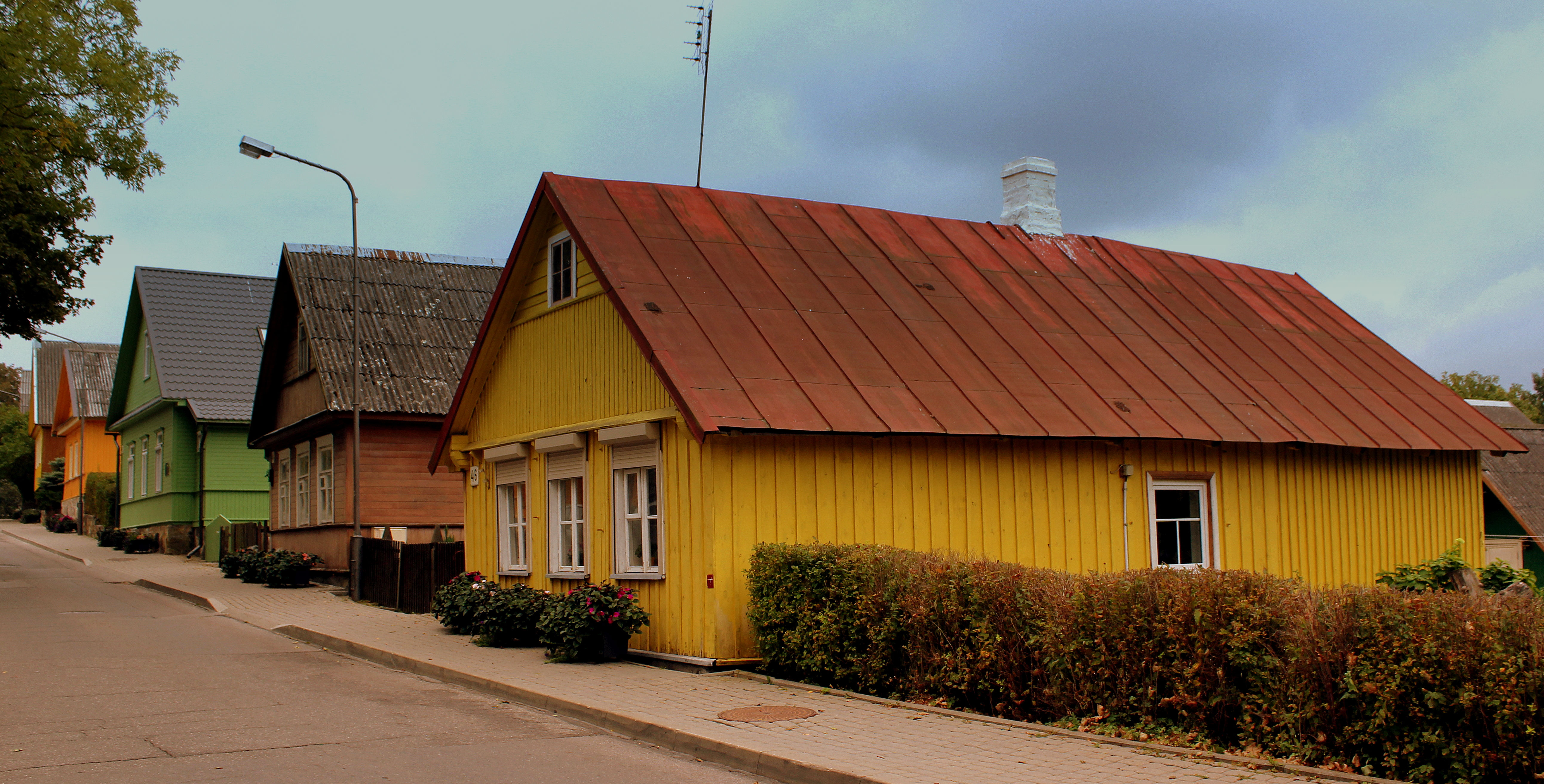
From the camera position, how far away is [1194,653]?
8094 millimetres

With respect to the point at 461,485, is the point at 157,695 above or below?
below

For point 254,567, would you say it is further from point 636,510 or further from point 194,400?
point 636,510

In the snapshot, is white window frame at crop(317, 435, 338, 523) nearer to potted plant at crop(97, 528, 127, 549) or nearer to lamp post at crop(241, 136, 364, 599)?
lamp post at crop(241, 136, 364, 599)

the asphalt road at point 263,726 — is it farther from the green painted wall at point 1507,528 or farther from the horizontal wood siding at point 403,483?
the green painted wall at point 1507,528

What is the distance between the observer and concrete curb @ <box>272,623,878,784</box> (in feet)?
24.6

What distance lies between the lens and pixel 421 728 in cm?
945

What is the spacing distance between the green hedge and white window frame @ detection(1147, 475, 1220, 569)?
4588mm

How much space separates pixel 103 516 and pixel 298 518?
2125cm

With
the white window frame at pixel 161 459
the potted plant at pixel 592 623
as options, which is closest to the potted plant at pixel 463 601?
the potted plant at pixel 592 623

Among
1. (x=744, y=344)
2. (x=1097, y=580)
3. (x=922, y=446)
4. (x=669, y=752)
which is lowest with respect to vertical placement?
(x=669, y=752)


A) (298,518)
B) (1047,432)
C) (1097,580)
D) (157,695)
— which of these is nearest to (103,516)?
(298,518)

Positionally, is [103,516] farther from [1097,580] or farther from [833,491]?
[1097,580]

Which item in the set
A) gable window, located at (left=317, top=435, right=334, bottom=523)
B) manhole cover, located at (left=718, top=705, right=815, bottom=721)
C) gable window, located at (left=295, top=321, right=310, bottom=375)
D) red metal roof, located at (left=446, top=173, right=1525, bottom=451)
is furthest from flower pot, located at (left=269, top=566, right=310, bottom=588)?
manhole cover, located at (left=718, top=705, right=815, bottom=721)

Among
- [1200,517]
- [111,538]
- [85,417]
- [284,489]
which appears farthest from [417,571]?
[85,417]
